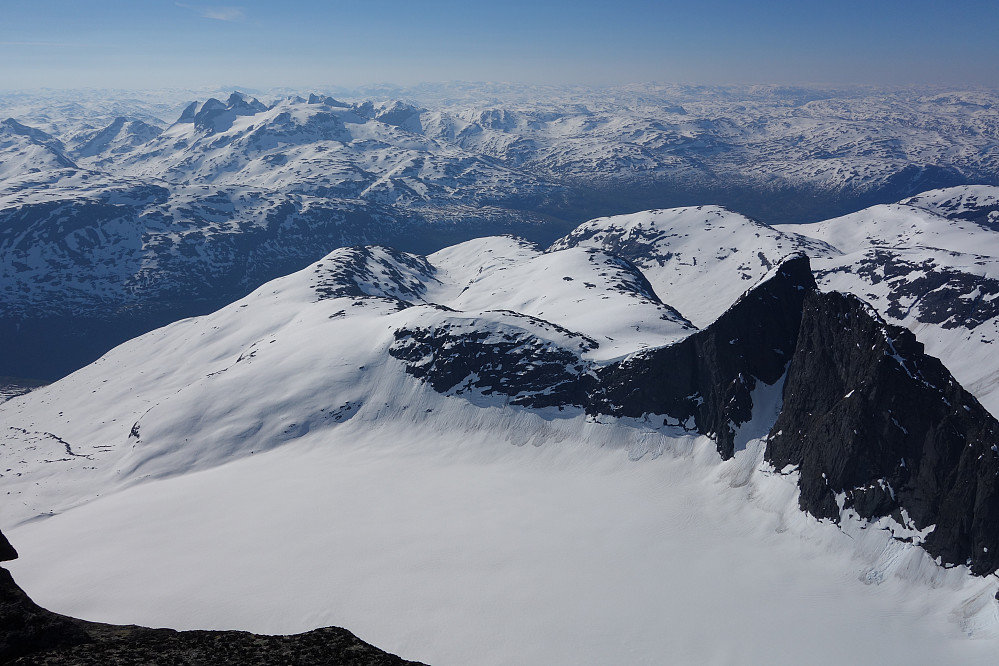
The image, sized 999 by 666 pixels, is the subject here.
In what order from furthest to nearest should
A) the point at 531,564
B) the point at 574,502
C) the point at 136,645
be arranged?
the point at 574,502
the point at 531,564
the point at 136,645

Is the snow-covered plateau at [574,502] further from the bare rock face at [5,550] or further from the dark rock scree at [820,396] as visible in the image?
the bare rock face at [5,550]

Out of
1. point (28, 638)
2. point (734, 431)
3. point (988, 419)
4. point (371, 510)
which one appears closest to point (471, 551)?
point (371, 510)

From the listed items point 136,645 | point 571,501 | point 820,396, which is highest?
point 136,645

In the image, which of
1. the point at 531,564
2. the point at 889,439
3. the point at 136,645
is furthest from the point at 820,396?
the point at 136,645

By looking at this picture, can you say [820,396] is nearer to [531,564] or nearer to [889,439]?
[889,439]

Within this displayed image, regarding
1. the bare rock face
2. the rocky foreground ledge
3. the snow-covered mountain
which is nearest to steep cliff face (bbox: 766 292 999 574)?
the snow-covered mountain

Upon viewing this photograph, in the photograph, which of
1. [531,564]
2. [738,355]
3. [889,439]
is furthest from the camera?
[738,355]

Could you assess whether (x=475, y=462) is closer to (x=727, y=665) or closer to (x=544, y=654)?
(x=544, y=654)

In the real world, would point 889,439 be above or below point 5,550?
below
